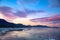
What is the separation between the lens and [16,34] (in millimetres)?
2121

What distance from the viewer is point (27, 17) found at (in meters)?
2.17

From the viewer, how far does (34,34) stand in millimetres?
2137

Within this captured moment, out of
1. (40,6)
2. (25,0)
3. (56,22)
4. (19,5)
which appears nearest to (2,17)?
(19,5)

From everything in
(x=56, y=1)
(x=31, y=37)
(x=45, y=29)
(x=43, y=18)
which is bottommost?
(x=31, y=37)

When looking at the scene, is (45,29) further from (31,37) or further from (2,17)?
(2,17)

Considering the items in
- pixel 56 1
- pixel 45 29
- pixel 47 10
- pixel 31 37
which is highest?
pixel 56 1

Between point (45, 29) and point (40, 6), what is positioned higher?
point (40, 6)

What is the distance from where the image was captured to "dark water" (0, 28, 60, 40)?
6.93 ft

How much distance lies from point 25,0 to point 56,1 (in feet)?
1.83

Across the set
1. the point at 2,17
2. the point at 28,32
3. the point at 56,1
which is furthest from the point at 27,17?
the point at 56,1

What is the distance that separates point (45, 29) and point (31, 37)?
0.29 meters

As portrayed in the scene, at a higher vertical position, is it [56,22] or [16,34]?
[56,22]

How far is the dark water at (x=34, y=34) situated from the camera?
211 centimetres

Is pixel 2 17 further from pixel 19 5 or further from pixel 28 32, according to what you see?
pixel 28 32
